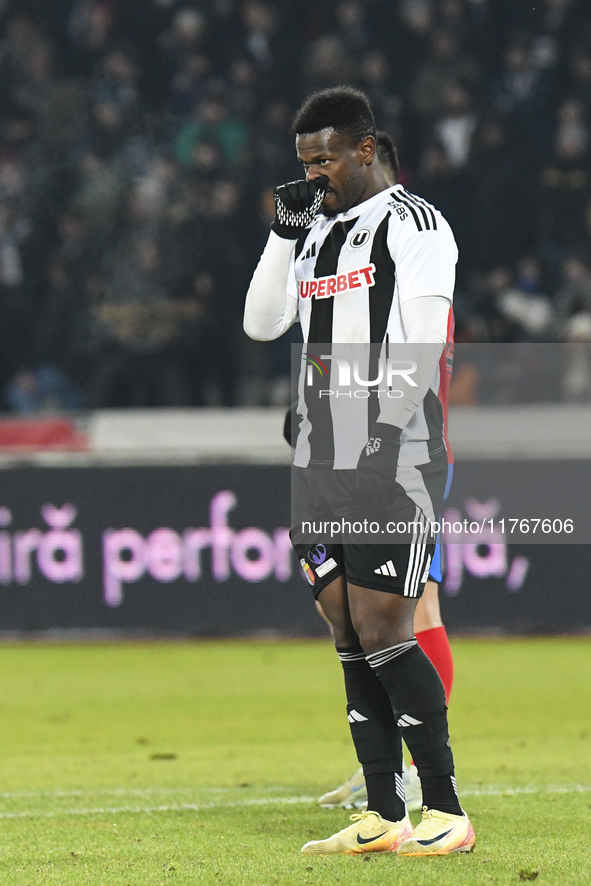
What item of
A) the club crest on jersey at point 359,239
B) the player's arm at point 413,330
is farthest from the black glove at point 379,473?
the club crest on jersey at point 359,239

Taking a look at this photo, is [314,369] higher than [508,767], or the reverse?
[314,369]

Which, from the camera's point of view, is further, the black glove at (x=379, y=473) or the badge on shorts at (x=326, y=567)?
the badge on shorts at (x=326, y=567)

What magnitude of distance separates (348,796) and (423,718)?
1043 millimetres

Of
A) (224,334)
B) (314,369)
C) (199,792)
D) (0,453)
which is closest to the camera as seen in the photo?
(314,369)

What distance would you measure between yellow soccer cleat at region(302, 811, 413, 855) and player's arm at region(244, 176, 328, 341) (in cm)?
133

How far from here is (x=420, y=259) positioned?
117 inches

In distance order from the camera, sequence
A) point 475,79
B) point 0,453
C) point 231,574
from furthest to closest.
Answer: point 475,79 < point 0,453 < point 231,574

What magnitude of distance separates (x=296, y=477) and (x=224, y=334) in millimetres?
6704

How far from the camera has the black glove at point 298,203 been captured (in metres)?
3.05

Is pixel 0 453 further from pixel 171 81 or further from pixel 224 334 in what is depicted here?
pixel 171 81

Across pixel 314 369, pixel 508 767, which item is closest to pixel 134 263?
pixel 508 767

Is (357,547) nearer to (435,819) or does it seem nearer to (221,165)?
(435,819)

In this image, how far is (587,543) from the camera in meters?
7.96

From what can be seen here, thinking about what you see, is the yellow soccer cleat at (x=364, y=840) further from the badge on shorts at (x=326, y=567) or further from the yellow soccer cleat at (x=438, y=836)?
the badge on shorts at (x=326, y=567)
